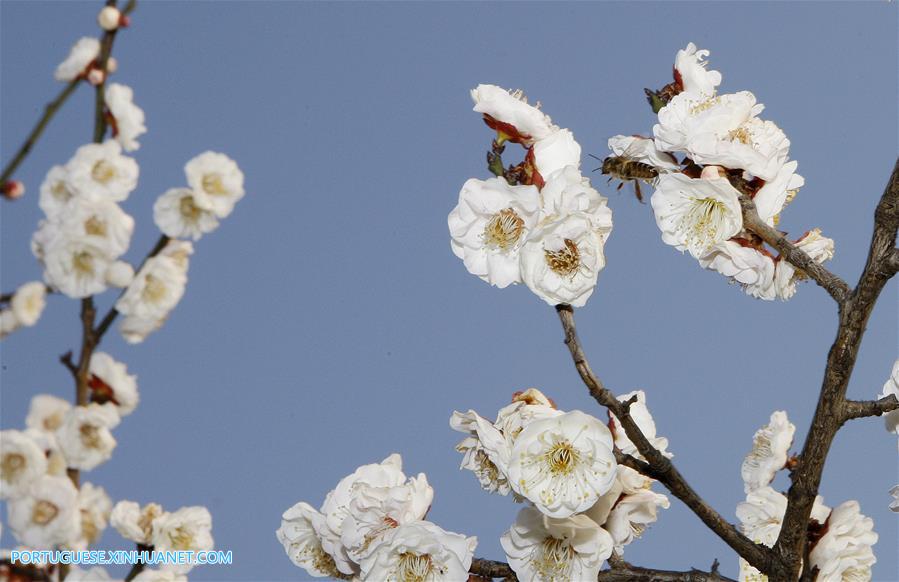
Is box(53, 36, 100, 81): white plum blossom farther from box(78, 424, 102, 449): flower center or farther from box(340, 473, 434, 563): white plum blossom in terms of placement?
box(340, 473, 434, 563): white plum blossom

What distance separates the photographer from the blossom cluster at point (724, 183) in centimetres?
162

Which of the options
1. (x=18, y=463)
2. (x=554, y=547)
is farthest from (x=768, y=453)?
(x=18, y=463)

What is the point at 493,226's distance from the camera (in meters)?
1.63

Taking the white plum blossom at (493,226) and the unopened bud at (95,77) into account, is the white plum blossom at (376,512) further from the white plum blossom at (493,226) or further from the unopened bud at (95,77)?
the unopened bud at (95,77)

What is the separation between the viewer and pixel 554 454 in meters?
1.52

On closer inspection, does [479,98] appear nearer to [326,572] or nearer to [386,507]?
[386,507]

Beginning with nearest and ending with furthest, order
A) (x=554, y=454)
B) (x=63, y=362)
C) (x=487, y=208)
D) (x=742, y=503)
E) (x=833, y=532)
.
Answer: (x=63, y=362), (x=554, y=454), (x=487, y=208), (x=833, y=532), (x=742, y=503)

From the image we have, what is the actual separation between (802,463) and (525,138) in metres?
0.61

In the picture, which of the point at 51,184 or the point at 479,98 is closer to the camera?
the point at 51,184

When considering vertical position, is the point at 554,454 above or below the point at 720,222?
below

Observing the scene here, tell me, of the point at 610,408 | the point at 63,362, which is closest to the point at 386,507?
the point at 610,408

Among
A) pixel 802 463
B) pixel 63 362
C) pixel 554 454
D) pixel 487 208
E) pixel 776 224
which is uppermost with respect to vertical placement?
pixel 776 224

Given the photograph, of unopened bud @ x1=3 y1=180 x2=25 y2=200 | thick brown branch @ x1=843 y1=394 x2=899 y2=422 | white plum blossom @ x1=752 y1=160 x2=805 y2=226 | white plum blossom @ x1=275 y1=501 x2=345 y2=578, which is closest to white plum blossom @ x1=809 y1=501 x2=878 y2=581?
thick brown branch @ x1=843 y1=394 x2=899 y2=422

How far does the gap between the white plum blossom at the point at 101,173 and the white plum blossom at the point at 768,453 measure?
110 cm
